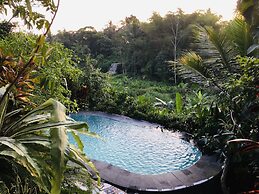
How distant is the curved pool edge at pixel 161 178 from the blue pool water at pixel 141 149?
24.5 inches

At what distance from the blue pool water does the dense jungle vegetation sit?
1.36ft

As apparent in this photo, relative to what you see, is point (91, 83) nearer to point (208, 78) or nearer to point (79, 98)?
point (79, 98)

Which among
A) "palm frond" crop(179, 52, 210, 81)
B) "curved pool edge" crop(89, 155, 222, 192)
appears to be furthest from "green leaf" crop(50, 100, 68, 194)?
"palm frond" crop(179, 52, 210, 81)

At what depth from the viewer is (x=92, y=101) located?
29.1ft

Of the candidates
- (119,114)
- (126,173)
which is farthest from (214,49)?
(119,114)

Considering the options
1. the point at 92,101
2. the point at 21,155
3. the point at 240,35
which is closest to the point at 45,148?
the point at 21,155

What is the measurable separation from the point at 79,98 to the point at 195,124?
4440mm

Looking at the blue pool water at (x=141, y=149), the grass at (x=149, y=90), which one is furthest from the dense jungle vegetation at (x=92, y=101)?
the blue pool water at (x=141, y=149)

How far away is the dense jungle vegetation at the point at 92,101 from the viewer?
1030mm

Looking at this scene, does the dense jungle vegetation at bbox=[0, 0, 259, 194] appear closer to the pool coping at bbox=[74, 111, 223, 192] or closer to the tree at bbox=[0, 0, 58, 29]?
the tree at bbox=[0, 0, 58, 29]

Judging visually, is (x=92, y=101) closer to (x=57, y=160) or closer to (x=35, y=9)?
(x=35, y=9)

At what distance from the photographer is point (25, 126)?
1251mm

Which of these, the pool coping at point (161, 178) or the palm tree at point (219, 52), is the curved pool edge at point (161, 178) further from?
the palm tree at point (219, 52)

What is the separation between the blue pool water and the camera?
16.0 feet
